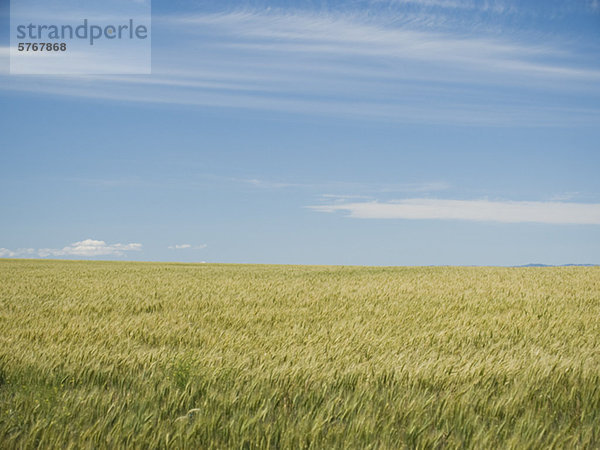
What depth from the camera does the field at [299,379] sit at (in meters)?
3.40

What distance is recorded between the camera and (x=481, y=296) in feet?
37.2

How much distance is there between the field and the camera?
11.2ft

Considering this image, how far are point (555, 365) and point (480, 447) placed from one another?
7.81 feet

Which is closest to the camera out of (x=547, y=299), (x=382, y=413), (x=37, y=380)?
(x=382, y=413)

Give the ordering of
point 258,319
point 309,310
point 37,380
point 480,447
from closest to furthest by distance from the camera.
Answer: point 480,447 → point 37,380 → point 258,319 → point 309,310

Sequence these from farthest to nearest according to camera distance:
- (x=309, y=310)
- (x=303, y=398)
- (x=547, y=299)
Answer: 1. (x=547, y=299)
2. (x=309, y=310)
3. (x=303, y=398)

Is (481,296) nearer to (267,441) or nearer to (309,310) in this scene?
(309,310)

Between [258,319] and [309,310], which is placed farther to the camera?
[309,310]

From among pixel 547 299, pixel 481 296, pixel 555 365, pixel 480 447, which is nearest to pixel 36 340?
pixel 480 447

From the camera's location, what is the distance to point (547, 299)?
35.9 feet

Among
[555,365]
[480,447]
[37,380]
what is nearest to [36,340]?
[37,380]

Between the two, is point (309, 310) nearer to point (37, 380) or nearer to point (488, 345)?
point (488, 345)

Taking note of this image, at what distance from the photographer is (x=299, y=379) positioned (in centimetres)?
443

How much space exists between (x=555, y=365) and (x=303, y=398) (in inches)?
111
